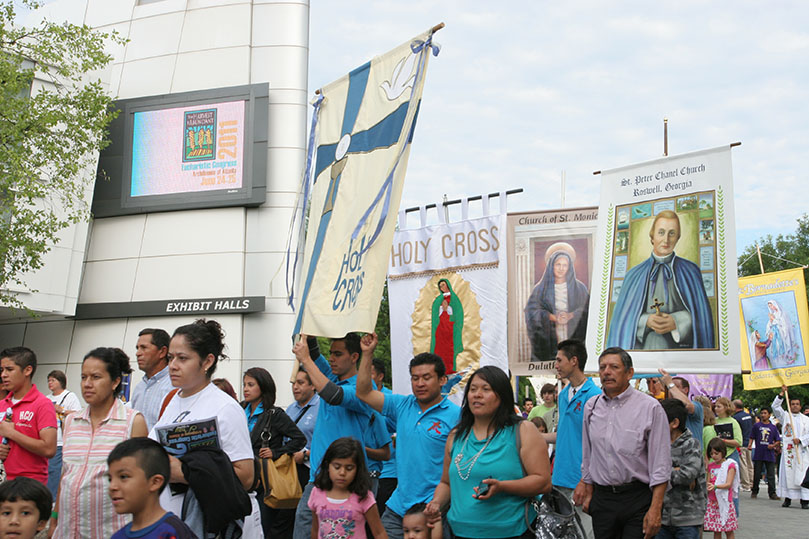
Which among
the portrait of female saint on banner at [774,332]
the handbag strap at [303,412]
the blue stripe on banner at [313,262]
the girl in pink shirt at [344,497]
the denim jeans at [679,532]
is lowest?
the denim jeans at [679,532]

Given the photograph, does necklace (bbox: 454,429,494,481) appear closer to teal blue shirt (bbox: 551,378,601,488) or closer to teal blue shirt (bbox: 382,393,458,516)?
teal blue shirt (bbox: 382,393,458,516)


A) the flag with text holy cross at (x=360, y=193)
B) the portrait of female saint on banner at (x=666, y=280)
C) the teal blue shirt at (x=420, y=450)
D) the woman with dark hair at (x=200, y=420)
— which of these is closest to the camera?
the woman with dark hair at (x=200, y=420)

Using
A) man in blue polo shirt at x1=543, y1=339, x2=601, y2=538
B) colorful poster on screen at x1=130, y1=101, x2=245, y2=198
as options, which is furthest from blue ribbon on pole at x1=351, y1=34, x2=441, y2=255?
colorful poster on screen at x1=130, y1=101, x2=245, y2=198

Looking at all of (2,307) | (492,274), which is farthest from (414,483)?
(2,307)

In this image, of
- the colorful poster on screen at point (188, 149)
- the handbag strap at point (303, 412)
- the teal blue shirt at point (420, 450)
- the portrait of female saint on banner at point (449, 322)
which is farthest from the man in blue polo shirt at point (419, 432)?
the colorful poster on screen at point (188, 149)

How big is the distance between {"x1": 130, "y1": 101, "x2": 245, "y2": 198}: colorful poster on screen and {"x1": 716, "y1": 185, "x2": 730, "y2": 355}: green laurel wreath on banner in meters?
14.2

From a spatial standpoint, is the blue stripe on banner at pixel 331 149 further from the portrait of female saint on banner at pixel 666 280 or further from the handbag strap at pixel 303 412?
the portrait of female saint on banner at pixel 666 280

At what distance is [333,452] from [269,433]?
1.73 metres

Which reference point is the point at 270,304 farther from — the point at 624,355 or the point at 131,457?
the point at 131,457

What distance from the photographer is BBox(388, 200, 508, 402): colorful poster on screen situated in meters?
13.3

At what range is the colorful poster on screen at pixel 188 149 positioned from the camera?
20938mm


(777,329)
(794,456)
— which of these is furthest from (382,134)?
(794,456)

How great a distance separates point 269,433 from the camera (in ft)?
24.0

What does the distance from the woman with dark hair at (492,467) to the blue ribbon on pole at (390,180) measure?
4.33 ft
